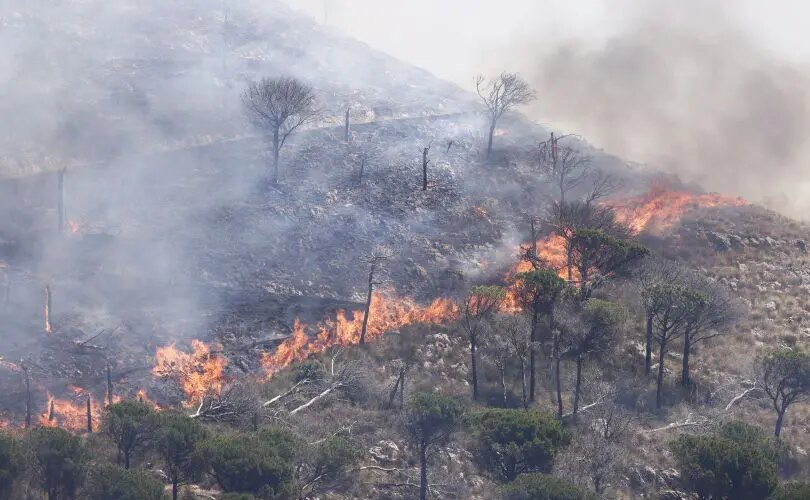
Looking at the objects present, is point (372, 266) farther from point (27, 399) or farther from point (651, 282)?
point (27, 399)

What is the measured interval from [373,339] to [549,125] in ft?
163

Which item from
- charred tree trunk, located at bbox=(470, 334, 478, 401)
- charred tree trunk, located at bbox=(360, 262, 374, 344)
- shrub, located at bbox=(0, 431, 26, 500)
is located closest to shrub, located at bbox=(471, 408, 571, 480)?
charred tree trunk, located at bbox=(470, 334, 478, 401)

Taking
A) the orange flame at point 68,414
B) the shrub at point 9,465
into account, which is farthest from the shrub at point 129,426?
the orange flame at point 68,414

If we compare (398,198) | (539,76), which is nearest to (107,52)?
(398,198)

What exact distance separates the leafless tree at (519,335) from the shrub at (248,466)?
17.6 m

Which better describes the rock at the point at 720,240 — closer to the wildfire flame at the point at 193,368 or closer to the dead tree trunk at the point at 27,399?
the wildfire flame at the point at 193,368

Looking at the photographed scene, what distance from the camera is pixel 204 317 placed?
55406mm

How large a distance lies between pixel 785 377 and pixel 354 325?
2843 centimetres

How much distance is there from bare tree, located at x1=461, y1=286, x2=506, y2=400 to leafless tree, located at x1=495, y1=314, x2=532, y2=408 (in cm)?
103

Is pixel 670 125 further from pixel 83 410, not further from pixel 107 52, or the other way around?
pixel 83 410

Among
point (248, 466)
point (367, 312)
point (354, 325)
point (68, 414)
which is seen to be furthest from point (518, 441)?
point (68, 414)

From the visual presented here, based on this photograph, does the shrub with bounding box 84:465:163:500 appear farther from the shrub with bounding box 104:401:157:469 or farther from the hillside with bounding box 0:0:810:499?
the hillside with bounding box 0:0:810:499

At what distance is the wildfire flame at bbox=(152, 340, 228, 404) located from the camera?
49.7m

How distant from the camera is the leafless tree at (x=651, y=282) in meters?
51.1
